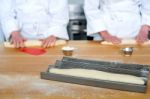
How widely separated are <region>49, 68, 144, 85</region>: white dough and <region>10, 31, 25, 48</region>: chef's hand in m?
0.41

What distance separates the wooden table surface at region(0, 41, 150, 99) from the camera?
0.95 meters

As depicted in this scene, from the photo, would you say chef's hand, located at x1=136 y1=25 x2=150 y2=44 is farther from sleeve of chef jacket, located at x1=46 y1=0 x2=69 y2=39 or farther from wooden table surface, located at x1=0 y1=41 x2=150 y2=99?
sleeve of chef jacket, located at x1=46 y1=0 x2=69 y2=39

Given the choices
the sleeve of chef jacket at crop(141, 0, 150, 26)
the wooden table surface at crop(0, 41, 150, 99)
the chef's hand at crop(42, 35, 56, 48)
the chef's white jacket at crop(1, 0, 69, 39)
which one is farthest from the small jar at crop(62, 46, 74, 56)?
the sleeve of chef jacket at crop(141, 0, 150, 26)

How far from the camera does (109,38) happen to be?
4.94 feet

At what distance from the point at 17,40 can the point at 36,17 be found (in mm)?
205

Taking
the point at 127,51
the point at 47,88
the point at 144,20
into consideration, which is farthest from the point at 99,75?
the point at 144,20

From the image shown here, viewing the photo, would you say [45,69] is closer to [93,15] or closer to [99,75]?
[99,75]

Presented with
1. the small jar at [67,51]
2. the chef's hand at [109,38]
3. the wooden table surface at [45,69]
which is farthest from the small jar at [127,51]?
the small jar at [67,51]

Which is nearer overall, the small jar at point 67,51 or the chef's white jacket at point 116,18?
the small jar at point 67,51

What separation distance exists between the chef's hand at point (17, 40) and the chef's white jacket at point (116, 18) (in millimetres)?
428

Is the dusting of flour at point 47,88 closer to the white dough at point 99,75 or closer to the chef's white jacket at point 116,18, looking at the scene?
the white dough at point 99,75

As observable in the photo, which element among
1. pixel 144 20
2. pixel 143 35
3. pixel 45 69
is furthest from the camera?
pixel 144 20

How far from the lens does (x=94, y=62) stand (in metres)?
1.17

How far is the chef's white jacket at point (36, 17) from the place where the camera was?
5.13 feet
